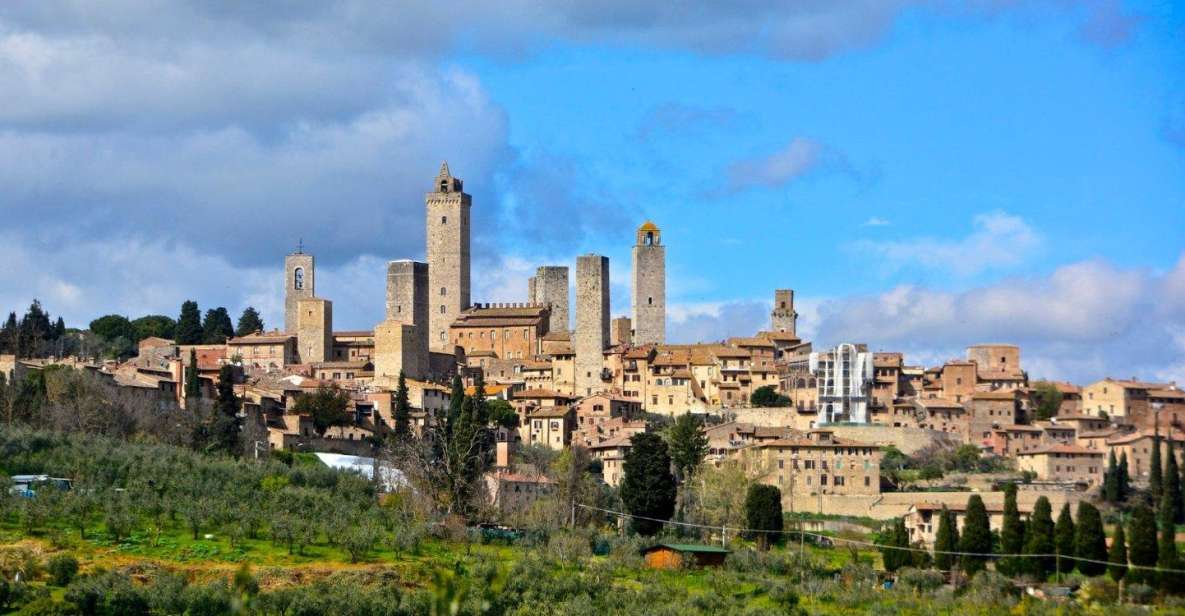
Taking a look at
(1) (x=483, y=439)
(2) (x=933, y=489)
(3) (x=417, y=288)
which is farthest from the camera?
(3) (x=417, y=288)

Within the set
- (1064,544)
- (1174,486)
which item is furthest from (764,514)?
(1174,486)

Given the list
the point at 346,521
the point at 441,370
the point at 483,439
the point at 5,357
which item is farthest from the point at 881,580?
the point at 441,370

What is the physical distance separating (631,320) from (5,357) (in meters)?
32.7

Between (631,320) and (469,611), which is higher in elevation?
(631,320)

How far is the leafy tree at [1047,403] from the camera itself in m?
74.9

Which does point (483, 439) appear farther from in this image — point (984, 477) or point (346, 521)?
point (984, 477)

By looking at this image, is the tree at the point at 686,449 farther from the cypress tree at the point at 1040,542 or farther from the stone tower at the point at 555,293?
the stone tower at the point at 555,293

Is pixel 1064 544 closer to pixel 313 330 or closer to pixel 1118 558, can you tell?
pixel 1118 558

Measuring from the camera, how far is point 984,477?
6316cm

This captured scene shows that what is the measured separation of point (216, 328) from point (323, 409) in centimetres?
2349

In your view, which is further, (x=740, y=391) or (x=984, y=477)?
(x=740, y=391)

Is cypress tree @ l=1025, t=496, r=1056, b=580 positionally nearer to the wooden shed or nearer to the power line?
the power line

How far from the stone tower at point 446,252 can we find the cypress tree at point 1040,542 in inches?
1770

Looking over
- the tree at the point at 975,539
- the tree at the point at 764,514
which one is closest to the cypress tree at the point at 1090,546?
the tree at the point at 975,539
